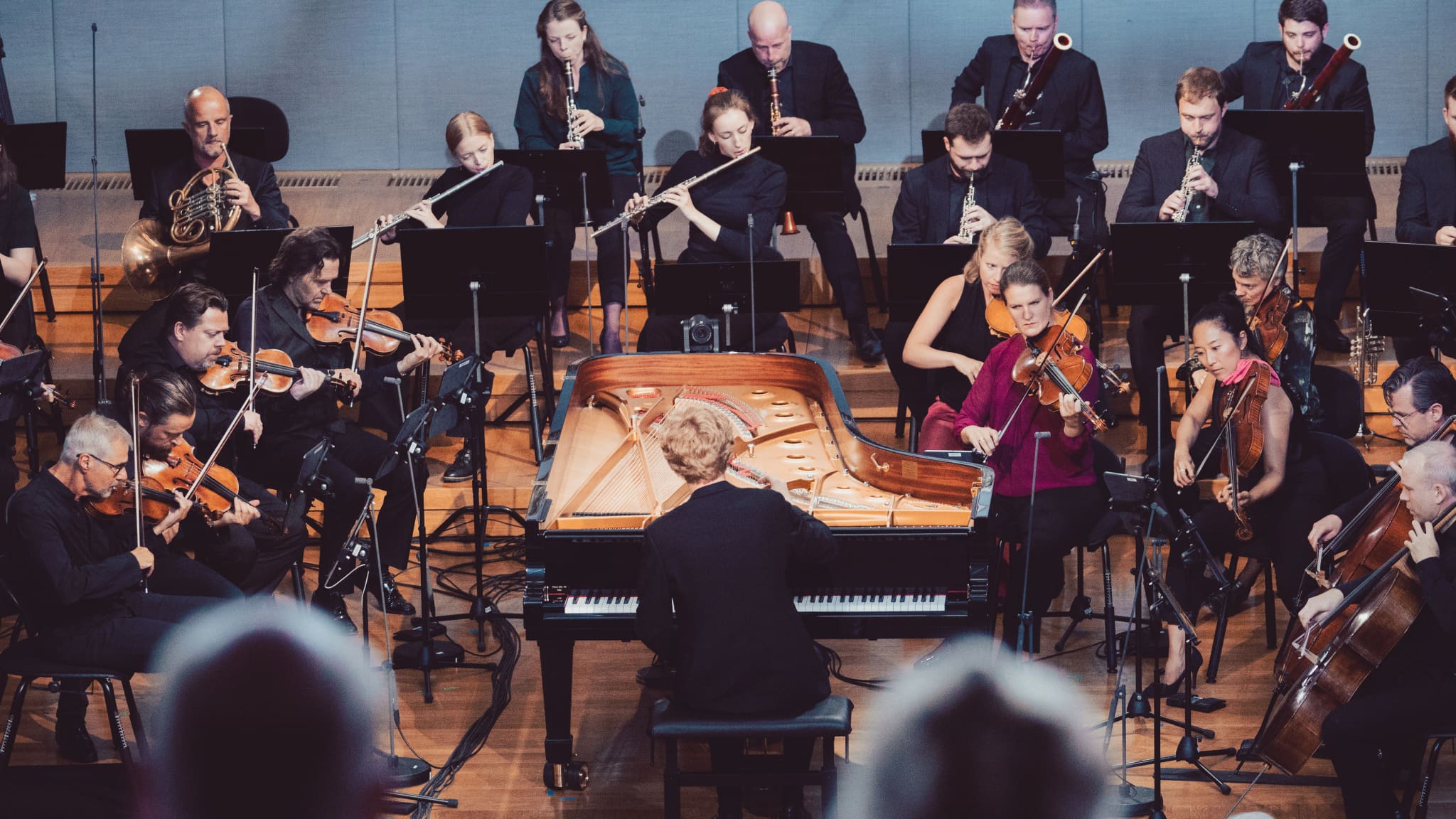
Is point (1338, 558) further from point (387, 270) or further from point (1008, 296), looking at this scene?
point (387, 270)

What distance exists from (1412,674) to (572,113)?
13.5 ft

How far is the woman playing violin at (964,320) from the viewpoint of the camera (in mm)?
5227

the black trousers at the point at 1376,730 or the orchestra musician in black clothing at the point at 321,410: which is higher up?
the orchestra musician in black clothing at the point at 321,410

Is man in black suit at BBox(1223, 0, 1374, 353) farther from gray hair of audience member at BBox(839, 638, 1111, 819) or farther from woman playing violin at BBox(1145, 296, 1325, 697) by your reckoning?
gray hair of audience member at BBox(839, 638, 1111, 819)

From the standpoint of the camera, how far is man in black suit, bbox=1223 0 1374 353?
21.1ft

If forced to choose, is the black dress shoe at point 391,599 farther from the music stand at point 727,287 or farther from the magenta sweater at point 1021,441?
the magenta sweater at point 1021,441

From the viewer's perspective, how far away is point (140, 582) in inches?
170

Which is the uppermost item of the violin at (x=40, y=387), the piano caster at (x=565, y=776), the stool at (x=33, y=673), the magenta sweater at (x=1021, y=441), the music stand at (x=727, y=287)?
the music stand at (x=727, y=287)

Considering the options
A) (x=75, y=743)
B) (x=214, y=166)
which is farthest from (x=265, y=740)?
(x=214, y=166)

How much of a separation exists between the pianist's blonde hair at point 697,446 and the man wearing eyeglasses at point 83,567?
1513 mm

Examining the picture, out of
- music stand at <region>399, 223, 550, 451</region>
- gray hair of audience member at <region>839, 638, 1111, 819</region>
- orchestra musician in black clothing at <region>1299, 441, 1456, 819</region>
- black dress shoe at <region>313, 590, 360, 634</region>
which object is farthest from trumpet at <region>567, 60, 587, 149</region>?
gray hair of audience member at <region>839, 638, 1111, 819</region>

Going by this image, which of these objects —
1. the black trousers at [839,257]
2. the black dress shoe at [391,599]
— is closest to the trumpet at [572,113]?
the black trousers at [839,257]

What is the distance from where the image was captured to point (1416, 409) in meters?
4.43

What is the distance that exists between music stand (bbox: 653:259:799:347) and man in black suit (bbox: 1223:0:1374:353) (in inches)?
86.5
